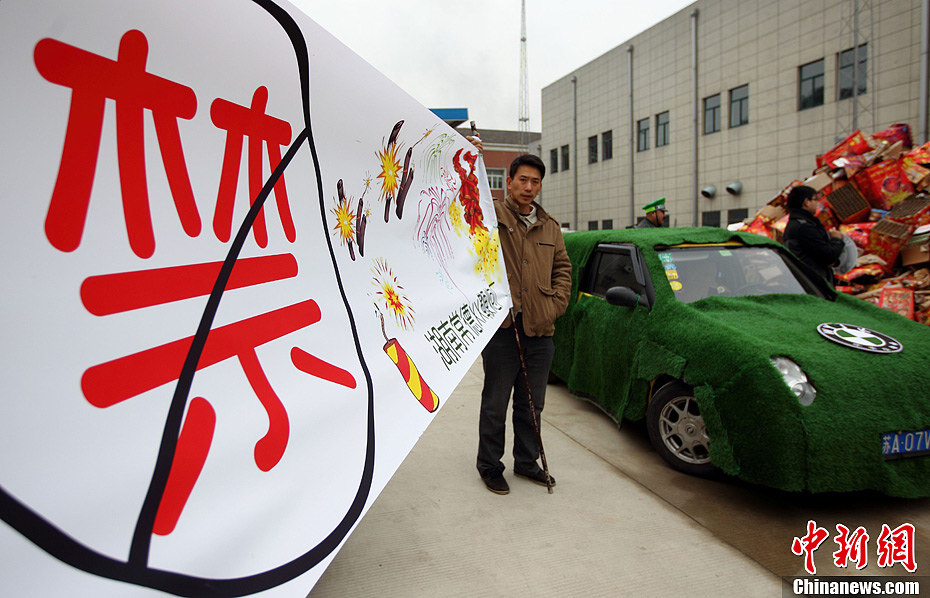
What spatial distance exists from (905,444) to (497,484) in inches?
85.4

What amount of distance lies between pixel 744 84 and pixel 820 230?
17162 mm

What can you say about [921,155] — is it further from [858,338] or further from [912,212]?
[858,338]

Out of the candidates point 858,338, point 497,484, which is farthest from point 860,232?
point 497,484

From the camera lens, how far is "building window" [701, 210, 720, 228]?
20.6m

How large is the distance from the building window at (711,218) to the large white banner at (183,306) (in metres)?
21.5

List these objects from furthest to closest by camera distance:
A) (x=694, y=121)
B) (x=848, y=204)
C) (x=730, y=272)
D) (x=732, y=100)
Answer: (x=694, y=121) → (x=732, y=100) → (x=848, y=204) → (x=730, y=272)

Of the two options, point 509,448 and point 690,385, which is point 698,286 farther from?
point 509,448

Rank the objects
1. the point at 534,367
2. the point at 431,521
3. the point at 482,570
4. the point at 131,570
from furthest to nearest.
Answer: the point at 534,367 → the point at 431,521 → the point at 482,570 → the point at 131,570

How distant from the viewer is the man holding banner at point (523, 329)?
3270 millimetres

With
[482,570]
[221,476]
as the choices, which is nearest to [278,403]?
[221,476]

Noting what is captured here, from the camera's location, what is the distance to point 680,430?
3.50m

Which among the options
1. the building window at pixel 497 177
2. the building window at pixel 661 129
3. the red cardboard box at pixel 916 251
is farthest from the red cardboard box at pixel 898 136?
the building window at pixel 497 177

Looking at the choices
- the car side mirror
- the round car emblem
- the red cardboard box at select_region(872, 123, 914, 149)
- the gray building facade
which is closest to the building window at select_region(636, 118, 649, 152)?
the gray building facade

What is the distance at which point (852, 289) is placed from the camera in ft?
23.7
